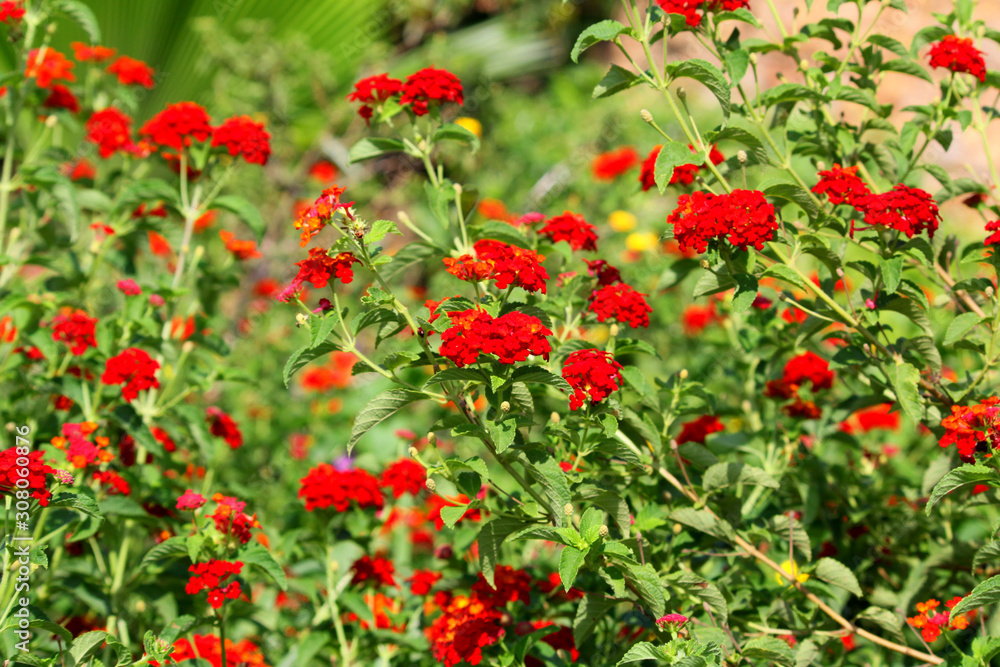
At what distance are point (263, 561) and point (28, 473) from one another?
1.91 ft

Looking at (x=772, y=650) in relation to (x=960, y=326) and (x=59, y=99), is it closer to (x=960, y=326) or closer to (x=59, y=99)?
(x=960, y=326)

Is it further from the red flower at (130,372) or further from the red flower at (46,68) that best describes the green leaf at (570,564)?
the red flower at (46,68)

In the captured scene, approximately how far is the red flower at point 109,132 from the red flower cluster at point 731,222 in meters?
2.10

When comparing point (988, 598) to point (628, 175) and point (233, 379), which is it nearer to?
point (233, 379)

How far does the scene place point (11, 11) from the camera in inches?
107

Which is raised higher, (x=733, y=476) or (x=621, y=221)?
(x=733, y=476)

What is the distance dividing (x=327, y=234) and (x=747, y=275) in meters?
3.51

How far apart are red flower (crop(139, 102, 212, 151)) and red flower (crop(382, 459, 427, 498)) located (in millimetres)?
1250

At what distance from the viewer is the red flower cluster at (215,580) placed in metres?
1.96

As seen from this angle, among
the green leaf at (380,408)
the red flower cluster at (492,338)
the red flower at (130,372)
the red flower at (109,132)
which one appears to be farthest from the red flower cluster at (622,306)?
the red flower at (109,132)

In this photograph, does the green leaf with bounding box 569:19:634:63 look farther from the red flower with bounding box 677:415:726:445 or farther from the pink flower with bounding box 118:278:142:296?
the pink flower with bounding box 118:278:142:296

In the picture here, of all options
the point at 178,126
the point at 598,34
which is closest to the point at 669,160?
the point at 598,34

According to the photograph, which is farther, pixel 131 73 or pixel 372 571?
pixel 131 73

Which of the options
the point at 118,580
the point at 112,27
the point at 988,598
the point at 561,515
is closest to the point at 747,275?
the point at 561,515
